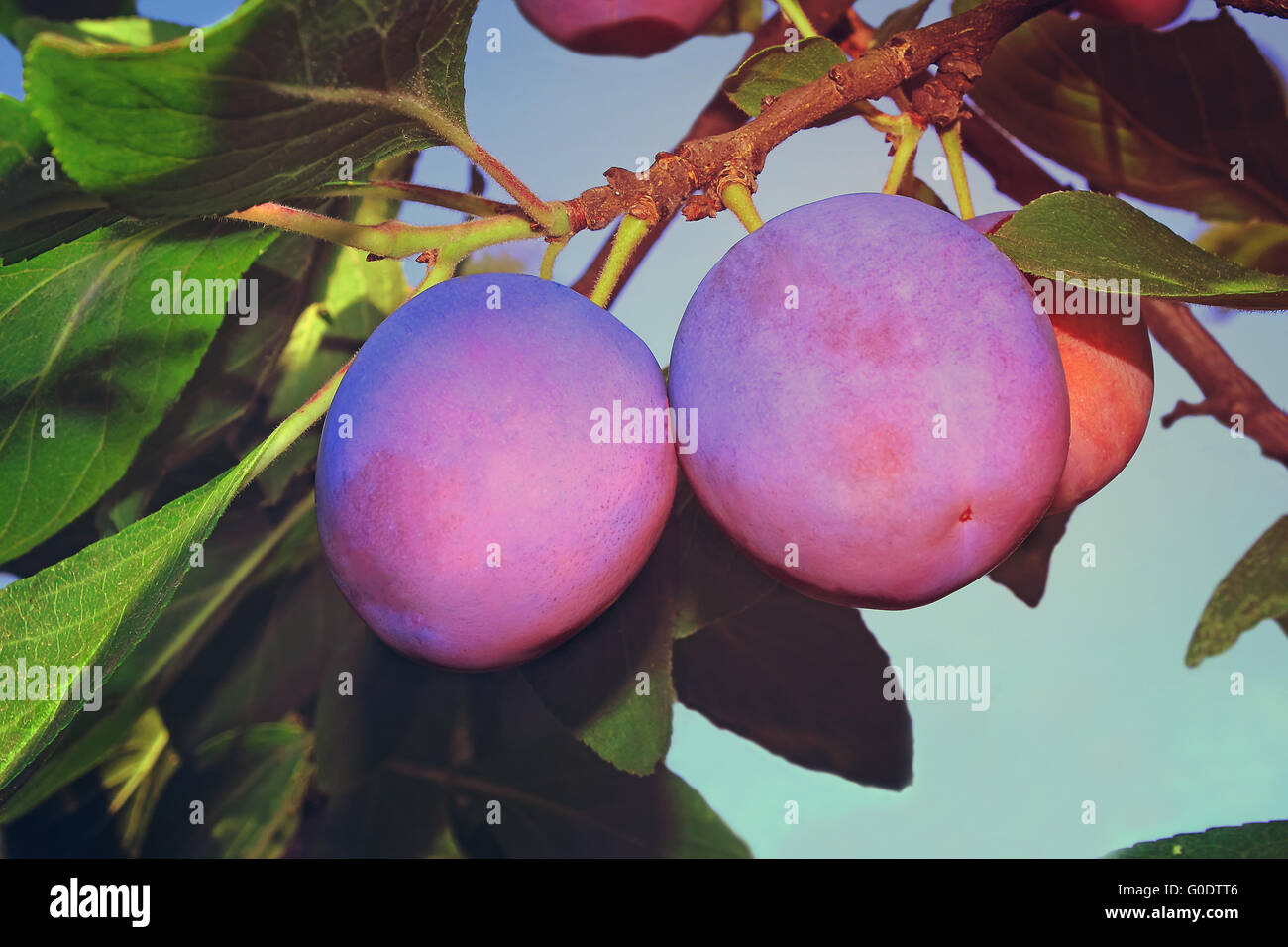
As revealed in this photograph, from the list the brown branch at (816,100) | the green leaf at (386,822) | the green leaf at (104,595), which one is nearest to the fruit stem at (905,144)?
the brown branch at (816,100)

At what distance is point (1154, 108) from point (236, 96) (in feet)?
2.13

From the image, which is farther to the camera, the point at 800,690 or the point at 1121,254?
the point at 800,690

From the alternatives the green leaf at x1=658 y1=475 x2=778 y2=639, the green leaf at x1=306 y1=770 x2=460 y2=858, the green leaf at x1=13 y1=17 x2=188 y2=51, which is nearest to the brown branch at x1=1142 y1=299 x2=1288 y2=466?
the green leaf at x1=658 y1=475 x2=778 y2=639

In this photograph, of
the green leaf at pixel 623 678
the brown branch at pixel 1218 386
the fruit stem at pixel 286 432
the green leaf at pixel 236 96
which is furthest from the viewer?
the brown branch at pixel 1218 386

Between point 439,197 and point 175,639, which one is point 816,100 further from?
point 175,639

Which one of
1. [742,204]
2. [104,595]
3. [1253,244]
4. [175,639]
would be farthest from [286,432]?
[1253,244]

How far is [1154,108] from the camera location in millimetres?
727

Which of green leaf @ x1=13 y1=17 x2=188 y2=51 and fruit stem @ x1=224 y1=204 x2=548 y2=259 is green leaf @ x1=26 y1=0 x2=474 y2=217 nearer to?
fruit stem @ x1=224 y1=204 x2=548 y2=259

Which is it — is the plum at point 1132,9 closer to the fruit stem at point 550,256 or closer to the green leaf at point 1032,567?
the green leaf at point 1032,567

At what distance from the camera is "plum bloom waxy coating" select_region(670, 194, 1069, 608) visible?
1.32ft

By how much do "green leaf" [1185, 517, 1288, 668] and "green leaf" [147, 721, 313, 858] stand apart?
733mm

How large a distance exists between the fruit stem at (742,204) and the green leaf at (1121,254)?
115 mm

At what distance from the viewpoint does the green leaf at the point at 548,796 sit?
84 cm

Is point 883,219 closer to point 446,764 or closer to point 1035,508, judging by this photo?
point 1035,508
